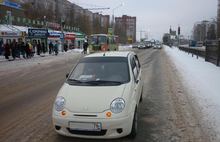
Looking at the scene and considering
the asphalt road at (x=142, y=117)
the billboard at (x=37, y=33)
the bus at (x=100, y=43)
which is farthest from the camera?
the bus at (x=100, y=43)

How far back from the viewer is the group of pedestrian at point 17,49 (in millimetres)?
30222

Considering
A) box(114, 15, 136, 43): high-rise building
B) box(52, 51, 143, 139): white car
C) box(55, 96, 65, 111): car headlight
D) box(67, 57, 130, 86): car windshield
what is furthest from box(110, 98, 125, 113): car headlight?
box(114, 15, 136, 43): high-rise building

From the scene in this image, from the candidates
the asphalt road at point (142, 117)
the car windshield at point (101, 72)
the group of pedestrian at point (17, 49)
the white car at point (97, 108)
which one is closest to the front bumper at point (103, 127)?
the white car at point (97, 108)

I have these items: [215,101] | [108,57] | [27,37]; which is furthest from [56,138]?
[27,37]

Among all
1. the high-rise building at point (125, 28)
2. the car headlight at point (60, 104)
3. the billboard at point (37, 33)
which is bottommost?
the car headlight at point (60, 104)

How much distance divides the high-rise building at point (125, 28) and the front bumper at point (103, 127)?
10176 centimetres

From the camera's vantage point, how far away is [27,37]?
39.0 metres

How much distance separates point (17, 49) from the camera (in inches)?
1244

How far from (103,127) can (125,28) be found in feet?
399

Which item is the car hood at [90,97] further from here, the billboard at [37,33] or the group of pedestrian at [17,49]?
the billboard at [37,33]

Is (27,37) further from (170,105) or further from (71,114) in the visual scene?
(71,114)

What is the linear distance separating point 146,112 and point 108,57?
1790 mm

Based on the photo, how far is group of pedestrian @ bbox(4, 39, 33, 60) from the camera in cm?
3022

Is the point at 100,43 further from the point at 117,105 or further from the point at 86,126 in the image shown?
the point at 86,126
